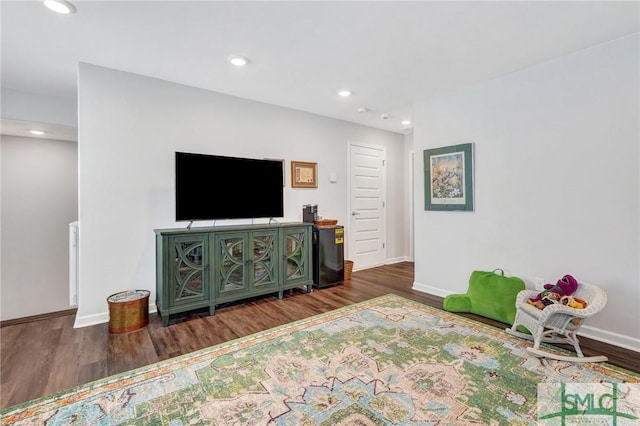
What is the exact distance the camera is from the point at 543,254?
9.07 feet

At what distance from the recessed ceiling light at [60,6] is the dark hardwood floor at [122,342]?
244cm

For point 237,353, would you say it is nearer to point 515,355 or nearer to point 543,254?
point 515,355

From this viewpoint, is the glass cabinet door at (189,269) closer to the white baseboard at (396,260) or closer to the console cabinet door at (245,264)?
the console cabinet door at (245,264)

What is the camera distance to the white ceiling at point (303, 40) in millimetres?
1980

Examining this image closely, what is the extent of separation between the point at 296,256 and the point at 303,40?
234 centimetres

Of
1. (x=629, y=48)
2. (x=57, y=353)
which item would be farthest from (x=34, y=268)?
(x=629, y=48)

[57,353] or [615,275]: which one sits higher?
[615,275]

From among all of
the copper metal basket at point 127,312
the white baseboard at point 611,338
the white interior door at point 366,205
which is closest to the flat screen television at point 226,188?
the copper metal basket at point 127,312

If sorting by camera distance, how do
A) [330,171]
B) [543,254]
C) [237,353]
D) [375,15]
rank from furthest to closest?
[330,171] → [543,254] → [237,353] → [375,15]

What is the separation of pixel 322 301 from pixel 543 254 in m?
2.26

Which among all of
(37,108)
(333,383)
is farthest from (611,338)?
(37,108)

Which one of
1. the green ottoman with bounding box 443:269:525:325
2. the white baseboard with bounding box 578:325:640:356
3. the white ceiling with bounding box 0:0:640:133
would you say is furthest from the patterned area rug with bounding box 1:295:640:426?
the white ceiling with bounding box 0:0:640:133

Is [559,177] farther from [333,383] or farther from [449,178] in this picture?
[333,383]

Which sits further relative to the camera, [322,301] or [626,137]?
[322,301]
